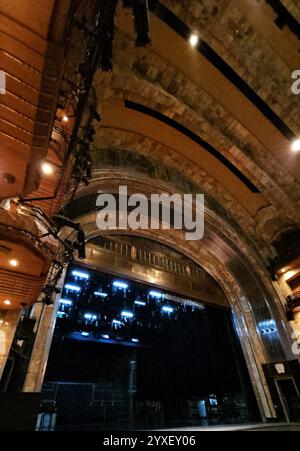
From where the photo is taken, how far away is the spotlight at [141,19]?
4.66 meters

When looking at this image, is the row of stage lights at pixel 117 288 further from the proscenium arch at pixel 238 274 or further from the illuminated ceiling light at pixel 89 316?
the proscenium arch at pixel 238 274

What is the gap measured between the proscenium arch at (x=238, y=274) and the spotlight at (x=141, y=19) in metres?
4.27

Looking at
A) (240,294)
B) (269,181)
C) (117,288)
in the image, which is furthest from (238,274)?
(117,288)

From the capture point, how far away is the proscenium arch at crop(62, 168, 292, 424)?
9.43 m

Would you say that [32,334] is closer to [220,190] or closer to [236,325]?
[236,325]

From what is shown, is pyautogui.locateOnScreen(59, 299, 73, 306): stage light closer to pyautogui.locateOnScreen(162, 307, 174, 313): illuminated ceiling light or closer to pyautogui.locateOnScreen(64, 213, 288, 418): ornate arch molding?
pyautogui.locateOnScreen(64, 213, 288, 418): ornate arch molding

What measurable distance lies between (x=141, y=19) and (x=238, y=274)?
10975 millimetres

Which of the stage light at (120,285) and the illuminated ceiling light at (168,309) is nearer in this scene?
the stage light at (120,285)

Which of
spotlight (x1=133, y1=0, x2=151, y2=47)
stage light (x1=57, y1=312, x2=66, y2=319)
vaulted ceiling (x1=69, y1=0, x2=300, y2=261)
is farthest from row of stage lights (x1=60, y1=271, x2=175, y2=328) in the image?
spotlight (x1=133, y1=0, x2=151, y2=47)

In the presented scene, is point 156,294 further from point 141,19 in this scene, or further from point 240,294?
point 141,19

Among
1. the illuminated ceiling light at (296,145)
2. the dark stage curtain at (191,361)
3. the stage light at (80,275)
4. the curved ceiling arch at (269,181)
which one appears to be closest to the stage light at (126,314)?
the dark stage curtain at (191,361)

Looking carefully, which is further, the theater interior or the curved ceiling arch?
the curved ceiling arch

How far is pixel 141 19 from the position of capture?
4.88 meters

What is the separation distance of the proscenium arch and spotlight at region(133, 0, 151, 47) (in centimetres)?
427
